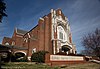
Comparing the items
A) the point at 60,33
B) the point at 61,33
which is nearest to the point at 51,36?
the point at 60,33

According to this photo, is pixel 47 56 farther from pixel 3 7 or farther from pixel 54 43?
pixel 54 43

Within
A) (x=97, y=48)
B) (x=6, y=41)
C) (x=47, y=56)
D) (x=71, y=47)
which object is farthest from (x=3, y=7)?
(x=6, y=41)

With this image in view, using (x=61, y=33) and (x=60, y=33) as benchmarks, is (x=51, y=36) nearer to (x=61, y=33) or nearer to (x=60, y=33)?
(x=60, y=33)

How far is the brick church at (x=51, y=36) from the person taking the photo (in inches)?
1405

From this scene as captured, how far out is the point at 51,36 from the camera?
1419 inches

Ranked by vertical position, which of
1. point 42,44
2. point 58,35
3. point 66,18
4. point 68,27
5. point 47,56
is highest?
Answer: point 66,18

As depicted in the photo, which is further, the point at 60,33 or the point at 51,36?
the point at 60,33

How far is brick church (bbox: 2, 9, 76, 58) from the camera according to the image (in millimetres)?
35684

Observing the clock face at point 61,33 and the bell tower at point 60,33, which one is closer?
the bell tower at point 60,33

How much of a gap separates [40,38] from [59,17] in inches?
340

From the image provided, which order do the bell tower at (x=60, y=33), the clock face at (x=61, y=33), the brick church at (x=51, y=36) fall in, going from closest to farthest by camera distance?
the bell tower at (x=60, y=33)
the brick church at (x=51, y=36)
the clock face at (x=61, y=33)

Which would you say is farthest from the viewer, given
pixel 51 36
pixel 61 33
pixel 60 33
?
pixel 61 33

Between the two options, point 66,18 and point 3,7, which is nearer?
point 3,7

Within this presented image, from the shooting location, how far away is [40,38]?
38.4 meters
